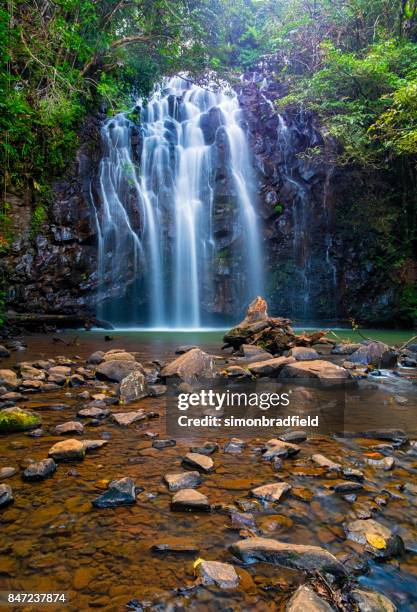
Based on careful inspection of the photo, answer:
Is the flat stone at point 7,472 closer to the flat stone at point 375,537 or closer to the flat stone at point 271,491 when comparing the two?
the flat stone at point 271,491

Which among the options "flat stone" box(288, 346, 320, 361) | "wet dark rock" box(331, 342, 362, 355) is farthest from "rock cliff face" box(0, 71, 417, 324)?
"flat stone" box(288, 346, 320, 361)

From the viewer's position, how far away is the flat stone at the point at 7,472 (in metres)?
2.36

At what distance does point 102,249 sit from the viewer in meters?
15.5

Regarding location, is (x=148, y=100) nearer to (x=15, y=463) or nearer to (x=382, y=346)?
(x=382, y=346)

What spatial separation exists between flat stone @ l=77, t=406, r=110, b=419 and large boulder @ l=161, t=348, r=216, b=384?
4.65 feet

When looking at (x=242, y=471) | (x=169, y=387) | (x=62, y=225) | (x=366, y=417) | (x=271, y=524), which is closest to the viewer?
(x=271, y=524)

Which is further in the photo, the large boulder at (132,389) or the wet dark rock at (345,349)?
the wet dark rock at (345,349)

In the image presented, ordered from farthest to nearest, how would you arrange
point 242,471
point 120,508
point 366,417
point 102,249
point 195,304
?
point 195,304 < point 102,249 < point 366,417 < point 242,471 < point 120,508

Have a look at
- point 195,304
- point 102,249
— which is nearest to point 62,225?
point 102,249

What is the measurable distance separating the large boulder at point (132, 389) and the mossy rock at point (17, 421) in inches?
39.7

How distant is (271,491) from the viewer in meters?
2.21

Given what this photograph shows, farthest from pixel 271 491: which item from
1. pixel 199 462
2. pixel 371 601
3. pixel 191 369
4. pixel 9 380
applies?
pixel 9 380

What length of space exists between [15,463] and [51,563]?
3.82ft

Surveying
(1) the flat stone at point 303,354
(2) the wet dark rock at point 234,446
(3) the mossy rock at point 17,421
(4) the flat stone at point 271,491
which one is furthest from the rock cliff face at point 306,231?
(4) the flat stone at point 271,491
